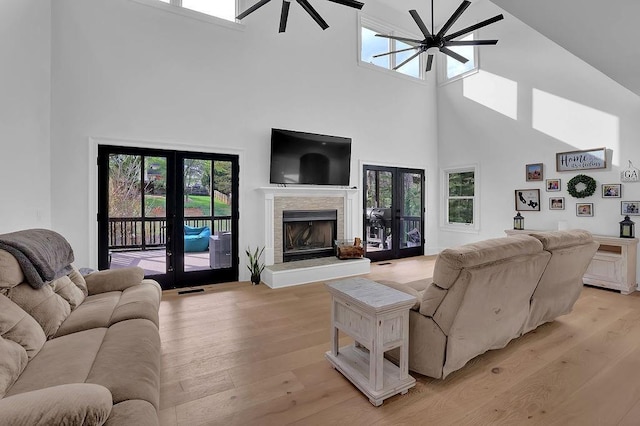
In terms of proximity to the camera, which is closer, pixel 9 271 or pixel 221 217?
pixel 9 271

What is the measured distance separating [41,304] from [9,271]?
309 millimetres

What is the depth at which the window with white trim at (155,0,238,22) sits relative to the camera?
4.56 metres

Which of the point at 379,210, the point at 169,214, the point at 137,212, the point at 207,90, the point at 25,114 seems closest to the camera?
the point at 25,114

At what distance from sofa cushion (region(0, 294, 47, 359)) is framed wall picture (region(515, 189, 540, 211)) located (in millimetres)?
6858

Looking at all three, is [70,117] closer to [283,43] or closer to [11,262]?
[11,262]

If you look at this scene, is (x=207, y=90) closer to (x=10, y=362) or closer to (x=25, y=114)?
(x=25, y=114)

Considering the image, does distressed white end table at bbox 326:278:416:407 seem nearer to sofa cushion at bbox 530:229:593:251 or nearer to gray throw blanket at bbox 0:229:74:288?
sofa cushion at bbox 530:229:593:251

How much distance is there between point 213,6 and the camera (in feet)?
15.7

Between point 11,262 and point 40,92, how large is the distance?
2710mm

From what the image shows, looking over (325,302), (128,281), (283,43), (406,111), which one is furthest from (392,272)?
(283,43)

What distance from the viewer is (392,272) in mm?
5516

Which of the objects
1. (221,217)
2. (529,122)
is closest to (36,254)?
(221,217)

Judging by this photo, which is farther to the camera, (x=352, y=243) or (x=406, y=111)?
(x=406, y=111)

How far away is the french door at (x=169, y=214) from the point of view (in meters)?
4.13
